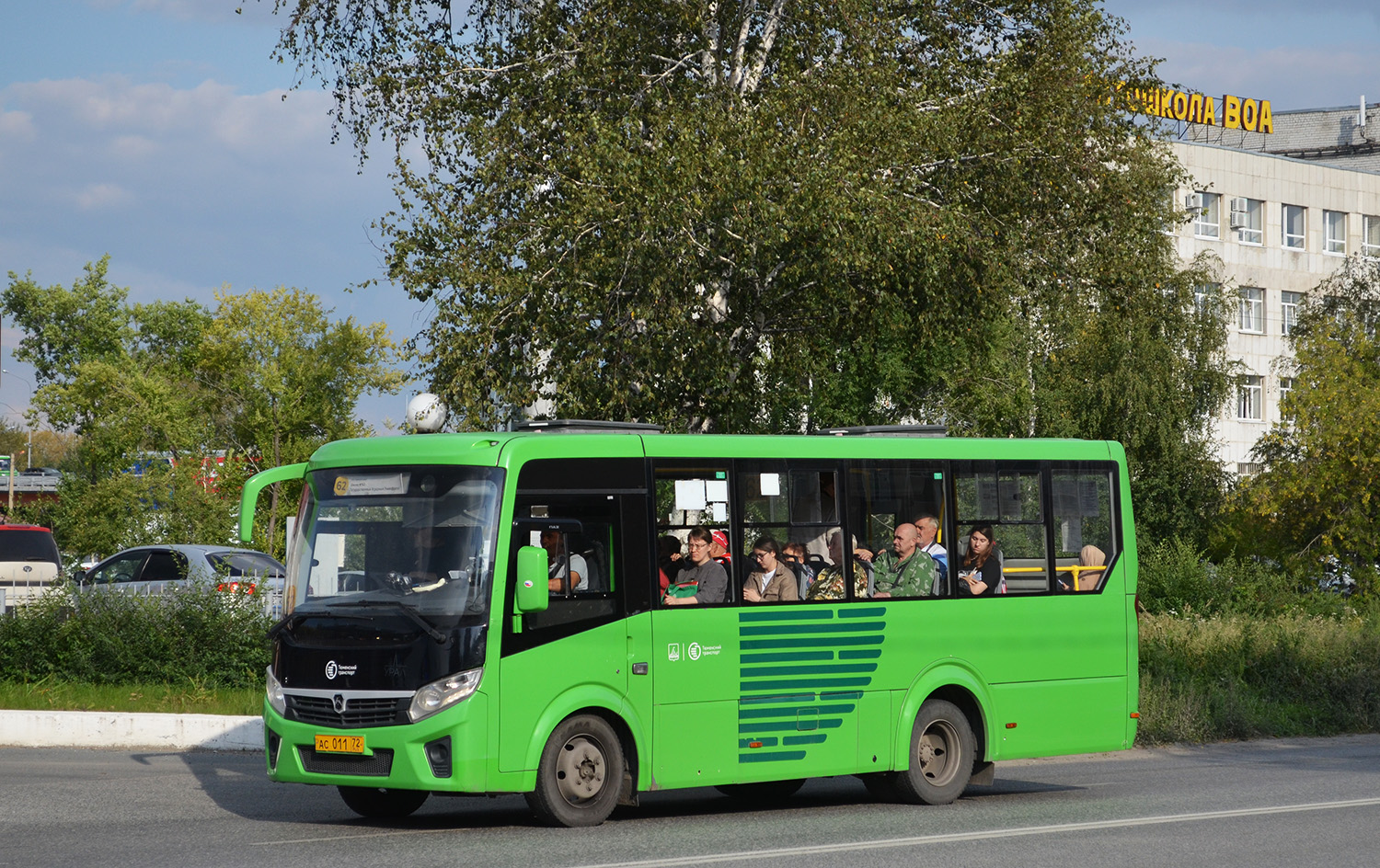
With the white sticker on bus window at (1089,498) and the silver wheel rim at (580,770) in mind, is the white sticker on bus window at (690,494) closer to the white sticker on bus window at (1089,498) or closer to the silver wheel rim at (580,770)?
the silver wheel rim at (580,770)

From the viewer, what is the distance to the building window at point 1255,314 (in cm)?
7831

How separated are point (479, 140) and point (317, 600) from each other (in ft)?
42.4

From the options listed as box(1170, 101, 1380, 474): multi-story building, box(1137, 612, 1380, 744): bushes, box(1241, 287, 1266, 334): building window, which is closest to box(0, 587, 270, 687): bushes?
box(1137, 612, 1380, 744): bushes

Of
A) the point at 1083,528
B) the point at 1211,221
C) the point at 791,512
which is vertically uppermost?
the point at 1211,221

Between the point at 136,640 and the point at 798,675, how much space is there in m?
10.1

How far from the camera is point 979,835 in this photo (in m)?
11.3

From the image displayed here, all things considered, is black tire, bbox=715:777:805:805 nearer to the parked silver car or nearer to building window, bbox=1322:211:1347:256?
the parked silver car

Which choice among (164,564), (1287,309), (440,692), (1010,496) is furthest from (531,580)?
(1287,309)

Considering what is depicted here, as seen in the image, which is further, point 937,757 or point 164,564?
point 164,564

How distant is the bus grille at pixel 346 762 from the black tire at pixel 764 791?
12.6 ft

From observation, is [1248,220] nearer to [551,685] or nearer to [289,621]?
[551,685]

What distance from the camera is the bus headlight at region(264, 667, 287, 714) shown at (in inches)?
452

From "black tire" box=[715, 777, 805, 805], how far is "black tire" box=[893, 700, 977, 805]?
1059 mm

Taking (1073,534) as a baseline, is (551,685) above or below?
below
